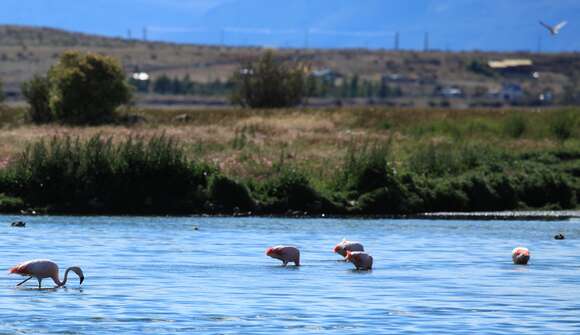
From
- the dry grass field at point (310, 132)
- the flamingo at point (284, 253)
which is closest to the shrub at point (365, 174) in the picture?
the dry grass field at point (310, 132)

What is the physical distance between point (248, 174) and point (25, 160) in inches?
298

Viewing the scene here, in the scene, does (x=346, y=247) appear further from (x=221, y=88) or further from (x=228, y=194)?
(x=221, y=88)

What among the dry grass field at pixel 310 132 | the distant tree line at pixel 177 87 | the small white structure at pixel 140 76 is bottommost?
the dry grass field at pixel 310 132

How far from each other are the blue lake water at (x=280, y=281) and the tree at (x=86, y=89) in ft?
95.8

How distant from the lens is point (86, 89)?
250ft

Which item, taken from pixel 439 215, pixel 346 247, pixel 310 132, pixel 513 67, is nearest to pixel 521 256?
pixel 346 247

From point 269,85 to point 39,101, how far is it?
59.7 ft

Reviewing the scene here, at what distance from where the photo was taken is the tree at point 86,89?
246 feet

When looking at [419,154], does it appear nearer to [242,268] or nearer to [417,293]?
[242,268]

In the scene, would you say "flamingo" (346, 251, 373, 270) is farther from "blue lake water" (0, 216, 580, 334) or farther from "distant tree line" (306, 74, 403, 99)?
"distant tree line" (306, 74, 403, 99)

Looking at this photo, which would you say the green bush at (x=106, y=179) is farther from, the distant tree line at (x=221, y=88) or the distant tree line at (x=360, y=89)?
the distant tree line at (x=360, y=89)

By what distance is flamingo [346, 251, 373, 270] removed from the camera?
3241 centimetres

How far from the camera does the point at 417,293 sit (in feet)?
94.0

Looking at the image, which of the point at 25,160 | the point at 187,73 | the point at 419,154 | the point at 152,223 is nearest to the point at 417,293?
the point at 152,223
